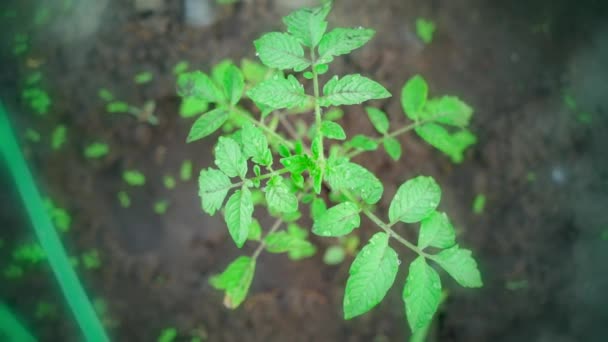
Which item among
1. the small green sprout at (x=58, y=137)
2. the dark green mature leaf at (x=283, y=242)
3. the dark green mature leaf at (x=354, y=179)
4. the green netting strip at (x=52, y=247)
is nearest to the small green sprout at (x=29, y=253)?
the green netting strip at (x=52, y=247)

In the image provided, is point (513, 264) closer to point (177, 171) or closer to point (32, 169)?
point (177, 171)

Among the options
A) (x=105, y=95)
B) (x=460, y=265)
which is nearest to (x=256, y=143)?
(x=460, y=265)

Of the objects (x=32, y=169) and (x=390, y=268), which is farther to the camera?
(x=32, y=169)

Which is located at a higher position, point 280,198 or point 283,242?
point 280,198

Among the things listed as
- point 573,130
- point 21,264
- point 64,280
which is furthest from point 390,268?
point 21,264

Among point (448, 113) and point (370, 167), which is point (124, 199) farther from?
point (448, 113)

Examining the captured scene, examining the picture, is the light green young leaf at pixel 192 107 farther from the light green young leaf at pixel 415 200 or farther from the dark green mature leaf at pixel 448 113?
the light green young leaf at pixel 415 200

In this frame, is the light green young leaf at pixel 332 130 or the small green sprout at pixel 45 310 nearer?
the light green young leaf at pixel 332 130
